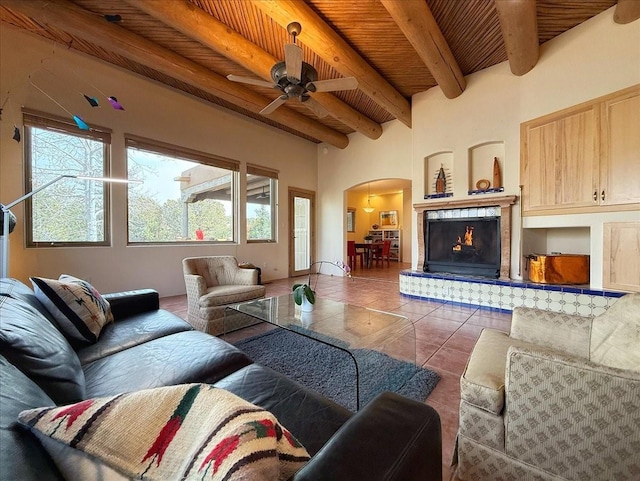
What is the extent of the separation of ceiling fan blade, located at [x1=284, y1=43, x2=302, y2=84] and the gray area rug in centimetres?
257

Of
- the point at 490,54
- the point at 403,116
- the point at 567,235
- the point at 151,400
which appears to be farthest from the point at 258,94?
the point at 567,235

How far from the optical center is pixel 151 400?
0.52 meters

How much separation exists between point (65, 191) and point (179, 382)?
389 cm

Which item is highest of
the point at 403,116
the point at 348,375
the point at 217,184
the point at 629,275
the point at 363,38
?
the point at 363,38

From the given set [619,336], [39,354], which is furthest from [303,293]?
[619,336]

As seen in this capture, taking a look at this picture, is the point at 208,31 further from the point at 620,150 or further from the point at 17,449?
the point at 620,150

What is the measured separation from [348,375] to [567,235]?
382 centimetres

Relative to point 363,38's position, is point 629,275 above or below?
below

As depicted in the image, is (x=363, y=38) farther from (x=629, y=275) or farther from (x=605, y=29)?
(x=629, y=275)

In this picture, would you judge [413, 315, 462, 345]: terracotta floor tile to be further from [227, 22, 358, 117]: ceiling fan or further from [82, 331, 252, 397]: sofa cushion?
[227, 22, 358, 117]: ceiling fan

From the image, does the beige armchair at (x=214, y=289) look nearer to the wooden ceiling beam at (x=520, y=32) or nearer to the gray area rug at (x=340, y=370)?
the gray area rug at (x=340, y=370)

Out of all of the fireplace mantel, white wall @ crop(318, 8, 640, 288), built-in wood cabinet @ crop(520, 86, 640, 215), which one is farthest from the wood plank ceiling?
the fireplace mantel

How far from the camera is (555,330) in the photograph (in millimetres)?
1492

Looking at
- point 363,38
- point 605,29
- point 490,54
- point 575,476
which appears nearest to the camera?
point 575,476
